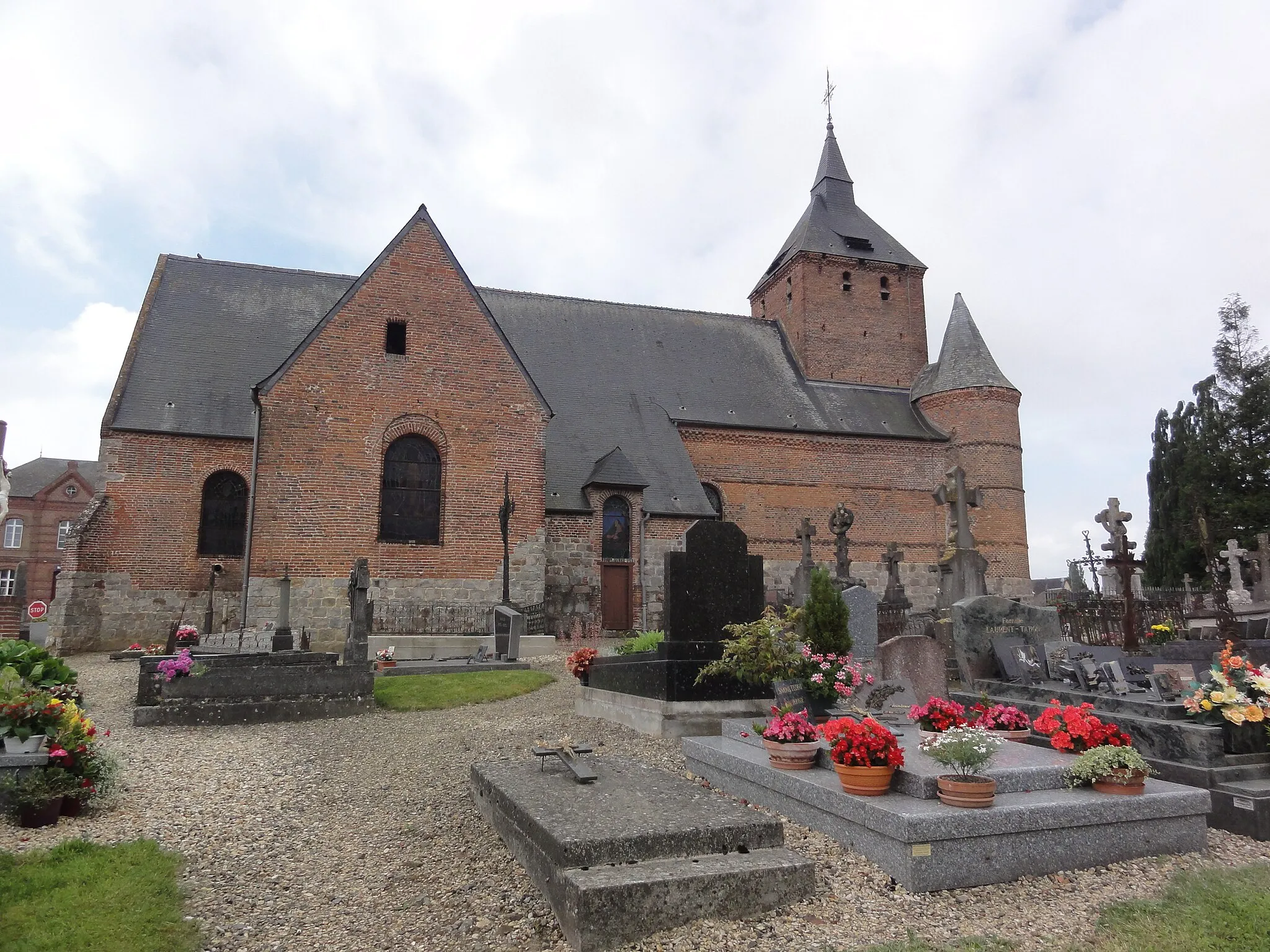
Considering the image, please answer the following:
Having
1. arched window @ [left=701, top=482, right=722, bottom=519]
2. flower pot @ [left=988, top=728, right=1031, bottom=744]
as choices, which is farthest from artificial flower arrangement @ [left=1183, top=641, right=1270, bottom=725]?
arched window @ [left=701, top=482, right=722, bottom=519]

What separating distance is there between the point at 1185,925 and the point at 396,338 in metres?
18.3

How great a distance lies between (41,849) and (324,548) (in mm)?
13260

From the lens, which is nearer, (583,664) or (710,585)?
(710,585)

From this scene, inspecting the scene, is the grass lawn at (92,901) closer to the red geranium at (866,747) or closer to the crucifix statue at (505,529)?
the red geranium at (866,747)

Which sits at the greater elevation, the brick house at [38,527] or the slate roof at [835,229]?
the slate roof at [835,229]

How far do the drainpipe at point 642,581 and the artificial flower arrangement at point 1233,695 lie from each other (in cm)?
1565

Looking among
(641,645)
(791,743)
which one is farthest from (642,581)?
(791,743)

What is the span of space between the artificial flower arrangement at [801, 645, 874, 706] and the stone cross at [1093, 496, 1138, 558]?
8575 mm

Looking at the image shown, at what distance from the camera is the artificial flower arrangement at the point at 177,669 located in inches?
379

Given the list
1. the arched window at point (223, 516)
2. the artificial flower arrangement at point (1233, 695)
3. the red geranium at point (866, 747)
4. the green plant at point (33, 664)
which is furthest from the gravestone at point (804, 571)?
the arched window at point (223, 516)

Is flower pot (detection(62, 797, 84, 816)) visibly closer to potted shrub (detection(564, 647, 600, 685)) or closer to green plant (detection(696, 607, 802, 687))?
green plant (detection(696, 607, 802, 687))

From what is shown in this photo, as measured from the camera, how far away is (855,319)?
29.5 meters

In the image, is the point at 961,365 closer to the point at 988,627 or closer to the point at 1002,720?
the point at 988,627

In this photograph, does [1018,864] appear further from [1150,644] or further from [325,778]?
[1150,644]
